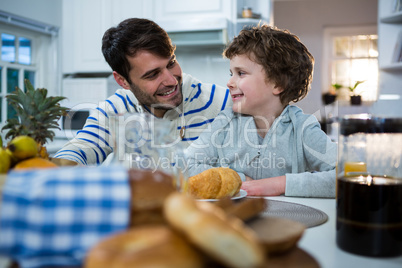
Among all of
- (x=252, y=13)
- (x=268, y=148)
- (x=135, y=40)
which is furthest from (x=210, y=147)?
(x=252, y=13)

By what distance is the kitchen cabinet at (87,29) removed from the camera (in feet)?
12.0

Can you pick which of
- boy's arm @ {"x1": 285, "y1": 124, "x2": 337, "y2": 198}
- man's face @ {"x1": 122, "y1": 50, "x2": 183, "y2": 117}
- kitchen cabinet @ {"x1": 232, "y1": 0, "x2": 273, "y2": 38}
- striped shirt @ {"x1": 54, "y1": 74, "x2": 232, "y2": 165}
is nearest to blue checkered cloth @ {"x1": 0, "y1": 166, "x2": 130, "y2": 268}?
boy's arm @ {"x1": 285, "y1": 124, "x2": 337, "y2": 198}

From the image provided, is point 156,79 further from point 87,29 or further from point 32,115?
point 87,29

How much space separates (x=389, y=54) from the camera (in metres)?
3.50

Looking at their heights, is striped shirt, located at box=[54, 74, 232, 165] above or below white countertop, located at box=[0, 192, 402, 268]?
above

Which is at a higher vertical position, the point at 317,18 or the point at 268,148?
the point at 317,18

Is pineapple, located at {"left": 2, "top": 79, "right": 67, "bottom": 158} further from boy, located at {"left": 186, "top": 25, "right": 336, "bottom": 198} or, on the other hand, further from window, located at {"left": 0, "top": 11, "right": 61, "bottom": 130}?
window, located at {"left": 0, "top": 11, "right": 61, "bottom": 130}

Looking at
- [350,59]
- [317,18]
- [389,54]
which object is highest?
[317,18]

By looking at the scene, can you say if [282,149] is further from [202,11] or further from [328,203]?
[202,11]

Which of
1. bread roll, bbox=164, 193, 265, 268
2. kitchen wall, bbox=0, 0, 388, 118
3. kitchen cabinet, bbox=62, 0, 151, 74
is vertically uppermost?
kitchen wall, bbox=0, 0, 388, 118

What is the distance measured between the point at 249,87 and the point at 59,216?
124cm

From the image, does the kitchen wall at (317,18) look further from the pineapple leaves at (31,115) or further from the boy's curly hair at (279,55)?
the pineapple leaves at (31,115)

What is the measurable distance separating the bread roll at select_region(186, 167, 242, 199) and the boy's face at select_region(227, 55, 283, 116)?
2.19 ft

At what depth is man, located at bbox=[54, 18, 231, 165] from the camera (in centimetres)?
175
